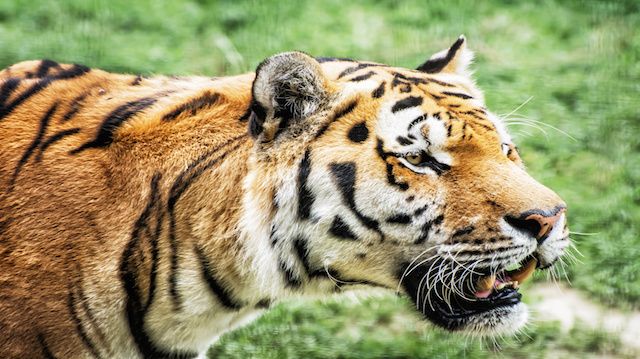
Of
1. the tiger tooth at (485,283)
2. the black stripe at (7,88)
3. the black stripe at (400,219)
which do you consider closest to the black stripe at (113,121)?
the black stripe at (7,88)

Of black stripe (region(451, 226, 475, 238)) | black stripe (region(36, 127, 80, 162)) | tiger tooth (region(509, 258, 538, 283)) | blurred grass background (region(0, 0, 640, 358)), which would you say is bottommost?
blurred grass background (region(0, 0, 640, 358))

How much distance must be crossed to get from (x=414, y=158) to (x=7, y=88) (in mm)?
986

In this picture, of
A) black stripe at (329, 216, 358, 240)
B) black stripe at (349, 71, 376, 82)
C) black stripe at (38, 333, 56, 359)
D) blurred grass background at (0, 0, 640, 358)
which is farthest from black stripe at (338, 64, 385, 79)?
blurred grass background at (0, 0, 640, 358)

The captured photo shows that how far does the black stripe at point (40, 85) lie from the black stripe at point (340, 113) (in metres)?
0.66

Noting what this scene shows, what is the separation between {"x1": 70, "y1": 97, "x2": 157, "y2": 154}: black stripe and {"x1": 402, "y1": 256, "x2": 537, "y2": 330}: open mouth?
722 millimetres

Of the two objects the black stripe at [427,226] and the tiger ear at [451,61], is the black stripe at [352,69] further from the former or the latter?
the black stripe at [427,226]

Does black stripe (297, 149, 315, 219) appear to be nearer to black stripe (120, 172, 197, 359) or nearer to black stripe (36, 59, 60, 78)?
black stripe (120, 172, 197, 359)

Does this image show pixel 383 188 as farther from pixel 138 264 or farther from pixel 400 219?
pixel 138 264

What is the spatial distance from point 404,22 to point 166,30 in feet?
4.02

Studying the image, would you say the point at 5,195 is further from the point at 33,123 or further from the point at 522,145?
the point at 522,145

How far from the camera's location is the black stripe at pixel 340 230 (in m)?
2.13

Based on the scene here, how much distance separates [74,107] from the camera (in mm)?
2273

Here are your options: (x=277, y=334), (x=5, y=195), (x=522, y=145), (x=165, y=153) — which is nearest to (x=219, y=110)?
(x=165, y=153)

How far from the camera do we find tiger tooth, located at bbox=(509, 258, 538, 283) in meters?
2.19
